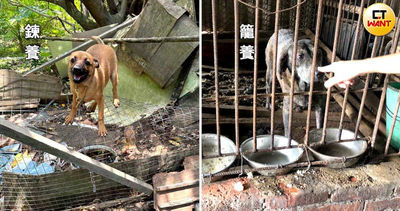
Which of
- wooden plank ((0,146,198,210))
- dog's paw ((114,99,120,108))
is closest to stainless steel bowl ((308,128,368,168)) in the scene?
wooden plank ((0,146,198,210))

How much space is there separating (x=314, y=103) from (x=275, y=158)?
37.7 inches

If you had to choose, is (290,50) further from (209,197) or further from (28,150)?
(28,150)

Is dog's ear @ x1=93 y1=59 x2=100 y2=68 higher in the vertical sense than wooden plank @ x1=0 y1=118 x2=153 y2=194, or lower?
higher

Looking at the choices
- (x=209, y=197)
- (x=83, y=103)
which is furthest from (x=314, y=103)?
(x=83, y=103)

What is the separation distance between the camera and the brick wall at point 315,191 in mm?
2602

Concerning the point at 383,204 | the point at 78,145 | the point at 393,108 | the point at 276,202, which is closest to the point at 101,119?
the point at 78,145

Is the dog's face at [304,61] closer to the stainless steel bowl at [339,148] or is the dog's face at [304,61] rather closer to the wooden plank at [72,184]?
the stainless steel bowl at [339,148]

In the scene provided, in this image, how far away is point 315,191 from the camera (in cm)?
264

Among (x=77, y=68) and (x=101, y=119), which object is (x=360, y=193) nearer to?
(x=101, y=119)

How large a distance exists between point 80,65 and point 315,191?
196 cm

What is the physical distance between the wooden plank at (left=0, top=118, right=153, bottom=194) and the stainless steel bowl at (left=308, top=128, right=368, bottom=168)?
1.51m

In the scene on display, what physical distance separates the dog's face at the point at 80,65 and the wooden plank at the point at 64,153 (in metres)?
0.46

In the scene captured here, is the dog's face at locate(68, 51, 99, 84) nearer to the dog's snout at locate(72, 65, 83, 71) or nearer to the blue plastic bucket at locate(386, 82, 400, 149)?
the dog's snout at locate(72, 65, 83, 71)

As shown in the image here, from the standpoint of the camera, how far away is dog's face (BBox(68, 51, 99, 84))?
1.86 m
